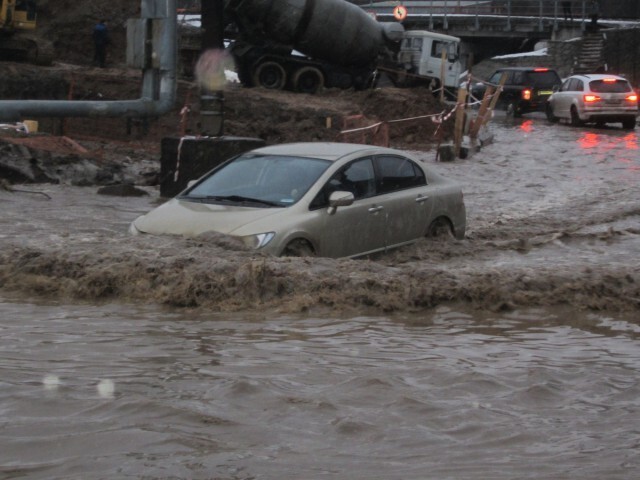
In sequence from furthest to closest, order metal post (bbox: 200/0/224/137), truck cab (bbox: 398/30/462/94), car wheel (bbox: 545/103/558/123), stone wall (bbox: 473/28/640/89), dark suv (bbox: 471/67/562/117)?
stone wall (bbox: 473/28/640/89) → dark suv (bbox: 471/67/562/117) → truck cab (bbox: 398/30/462/94) → car wheel (bbox: 545/103/558/123) → metal post (bbox: 200/0/224/137)

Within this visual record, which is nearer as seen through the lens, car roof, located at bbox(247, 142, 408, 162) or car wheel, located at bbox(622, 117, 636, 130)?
car roof, located at bbox(247, 142, 408, 162)

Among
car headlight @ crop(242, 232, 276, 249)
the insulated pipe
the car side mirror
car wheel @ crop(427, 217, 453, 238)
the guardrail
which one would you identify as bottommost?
car wheel @ crop(427, 217, 453, 238)

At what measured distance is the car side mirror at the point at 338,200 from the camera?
1032cm

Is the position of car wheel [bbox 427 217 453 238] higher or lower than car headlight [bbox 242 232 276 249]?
lower

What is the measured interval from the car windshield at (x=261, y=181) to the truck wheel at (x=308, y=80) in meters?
24.0

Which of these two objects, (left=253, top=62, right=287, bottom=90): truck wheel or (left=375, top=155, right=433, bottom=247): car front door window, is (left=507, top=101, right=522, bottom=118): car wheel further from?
(left=375, top=155, right=433, bottom=247): car front door window

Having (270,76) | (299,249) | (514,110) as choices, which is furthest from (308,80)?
(299,249)

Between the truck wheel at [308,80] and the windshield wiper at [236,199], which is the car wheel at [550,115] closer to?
the truck wheel at [308,80]

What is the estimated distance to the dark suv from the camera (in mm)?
40031

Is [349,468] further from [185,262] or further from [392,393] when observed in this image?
[185,262]

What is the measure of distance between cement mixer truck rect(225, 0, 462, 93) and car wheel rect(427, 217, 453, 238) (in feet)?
65.8

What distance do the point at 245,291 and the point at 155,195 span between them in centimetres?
894

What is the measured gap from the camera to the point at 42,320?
8422 mm

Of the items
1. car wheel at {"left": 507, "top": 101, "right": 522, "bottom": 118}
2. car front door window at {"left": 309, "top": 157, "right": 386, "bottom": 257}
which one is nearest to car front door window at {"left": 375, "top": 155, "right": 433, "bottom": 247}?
car front door window at {"left": 309, "top": 157, "right": 386, "bottom": 257}
